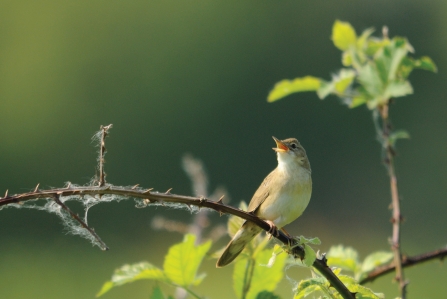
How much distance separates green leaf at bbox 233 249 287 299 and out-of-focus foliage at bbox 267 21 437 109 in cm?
63

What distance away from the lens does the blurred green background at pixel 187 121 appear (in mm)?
27172

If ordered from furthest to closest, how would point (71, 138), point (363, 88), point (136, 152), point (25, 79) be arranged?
point (25, 79) < point (71, 138) < point (136, 152) < point (363, 88)

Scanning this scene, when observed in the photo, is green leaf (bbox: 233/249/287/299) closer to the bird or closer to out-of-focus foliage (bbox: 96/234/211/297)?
out-of-focus foliage (bbox: 96/234/211/297)

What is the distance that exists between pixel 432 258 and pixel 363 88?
62cm

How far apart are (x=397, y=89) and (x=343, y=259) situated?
0.52m

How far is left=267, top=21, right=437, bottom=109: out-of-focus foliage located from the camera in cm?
214

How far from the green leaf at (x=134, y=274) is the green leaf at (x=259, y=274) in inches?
6.9

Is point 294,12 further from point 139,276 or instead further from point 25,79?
point 139,276

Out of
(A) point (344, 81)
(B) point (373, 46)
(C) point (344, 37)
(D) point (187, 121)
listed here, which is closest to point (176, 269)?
(A) point (344, 81)

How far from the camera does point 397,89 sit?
2.10 m

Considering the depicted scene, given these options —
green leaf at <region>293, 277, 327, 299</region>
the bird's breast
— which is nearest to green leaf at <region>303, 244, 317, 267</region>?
green leaf at <region>293, 277, 327, 299</region>

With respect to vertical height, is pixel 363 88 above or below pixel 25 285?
below

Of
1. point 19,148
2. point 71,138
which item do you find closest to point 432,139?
point 71,138

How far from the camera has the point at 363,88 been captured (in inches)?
86.4
